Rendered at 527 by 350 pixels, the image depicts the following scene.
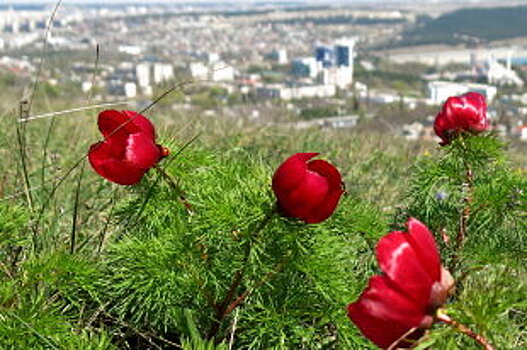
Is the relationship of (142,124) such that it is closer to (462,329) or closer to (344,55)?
(462,329)

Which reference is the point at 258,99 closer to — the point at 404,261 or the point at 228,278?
the point at 228,278

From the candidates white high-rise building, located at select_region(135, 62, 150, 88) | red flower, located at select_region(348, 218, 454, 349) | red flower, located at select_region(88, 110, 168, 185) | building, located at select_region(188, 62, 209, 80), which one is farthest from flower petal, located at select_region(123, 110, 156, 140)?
white high-rise building, located at select_region(135, 62, 150, 88)

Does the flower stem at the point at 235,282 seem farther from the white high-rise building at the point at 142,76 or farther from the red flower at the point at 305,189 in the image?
the white high-rise building at the point at 142,76

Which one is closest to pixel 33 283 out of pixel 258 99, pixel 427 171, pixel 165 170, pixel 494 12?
pixel 165 170

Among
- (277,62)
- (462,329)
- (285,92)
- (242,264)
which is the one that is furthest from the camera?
(277,62)

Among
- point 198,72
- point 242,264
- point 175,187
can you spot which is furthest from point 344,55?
point 242,264

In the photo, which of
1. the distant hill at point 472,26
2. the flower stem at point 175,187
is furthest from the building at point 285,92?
the distant hill at point 472,26

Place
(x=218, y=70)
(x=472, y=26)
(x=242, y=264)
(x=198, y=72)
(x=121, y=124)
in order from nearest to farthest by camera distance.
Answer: (x=242, y=264)
(x=121, y=124)
(x=218, y=70)
(x=198, y=72)
(x=472, y=26)
